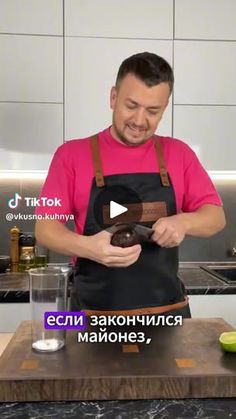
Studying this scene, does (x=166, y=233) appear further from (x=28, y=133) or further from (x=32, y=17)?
(x=32, y=17)

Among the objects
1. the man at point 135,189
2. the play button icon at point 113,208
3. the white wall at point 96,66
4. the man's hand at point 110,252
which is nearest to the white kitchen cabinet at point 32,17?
the white wall at point 96,66

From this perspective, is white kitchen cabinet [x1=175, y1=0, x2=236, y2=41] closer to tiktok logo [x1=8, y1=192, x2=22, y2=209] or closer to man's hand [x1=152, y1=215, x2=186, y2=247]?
tiktok logo [x1=8, y1=192, x2=22, y2=209]

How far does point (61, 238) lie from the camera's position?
0.99 metres

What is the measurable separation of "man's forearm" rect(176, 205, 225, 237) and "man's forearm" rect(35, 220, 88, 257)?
226 mm

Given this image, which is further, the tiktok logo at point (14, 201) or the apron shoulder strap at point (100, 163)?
Result: the tiktok logo at point (14, 201)

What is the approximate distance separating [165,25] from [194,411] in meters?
1.47

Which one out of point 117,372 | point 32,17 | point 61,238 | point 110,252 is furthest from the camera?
point 32,17

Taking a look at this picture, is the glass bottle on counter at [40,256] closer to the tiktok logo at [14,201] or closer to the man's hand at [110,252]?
the tiktok logo at [14,201]

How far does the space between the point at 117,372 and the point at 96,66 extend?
1309mm

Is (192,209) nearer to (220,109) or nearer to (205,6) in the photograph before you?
(220,109)

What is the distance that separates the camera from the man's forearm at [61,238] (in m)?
0.95

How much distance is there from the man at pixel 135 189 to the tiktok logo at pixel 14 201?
36.9 inches

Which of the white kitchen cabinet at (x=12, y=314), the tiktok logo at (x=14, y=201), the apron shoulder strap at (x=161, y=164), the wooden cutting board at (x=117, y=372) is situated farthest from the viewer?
the tiktok logo at (x=14, y=201)

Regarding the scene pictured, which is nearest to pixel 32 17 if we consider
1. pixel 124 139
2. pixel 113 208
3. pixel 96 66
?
pixel 96 66
